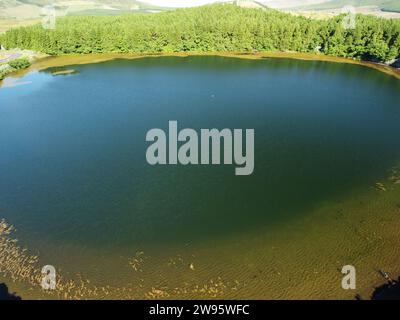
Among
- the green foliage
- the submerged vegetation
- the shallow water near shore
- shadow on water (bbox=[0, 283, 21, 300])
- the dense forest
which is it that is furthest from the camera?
the dense forest

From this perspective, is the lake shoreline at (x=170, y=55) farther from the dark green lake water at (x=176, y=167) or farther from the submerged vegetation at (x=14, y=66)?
the dark green lake water at (x=176, y=167)

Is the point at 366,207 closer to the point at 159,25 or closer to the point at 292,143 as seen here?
the point at 292,143

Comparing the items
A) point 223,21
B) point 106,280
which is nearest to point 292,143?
point 106,280

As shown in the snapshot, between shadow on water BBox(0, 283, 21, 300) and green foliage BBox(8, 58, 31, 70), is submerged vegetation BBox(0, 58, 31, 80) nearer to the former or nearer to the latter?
green foliage BBox(8, 58, 31, 70)
